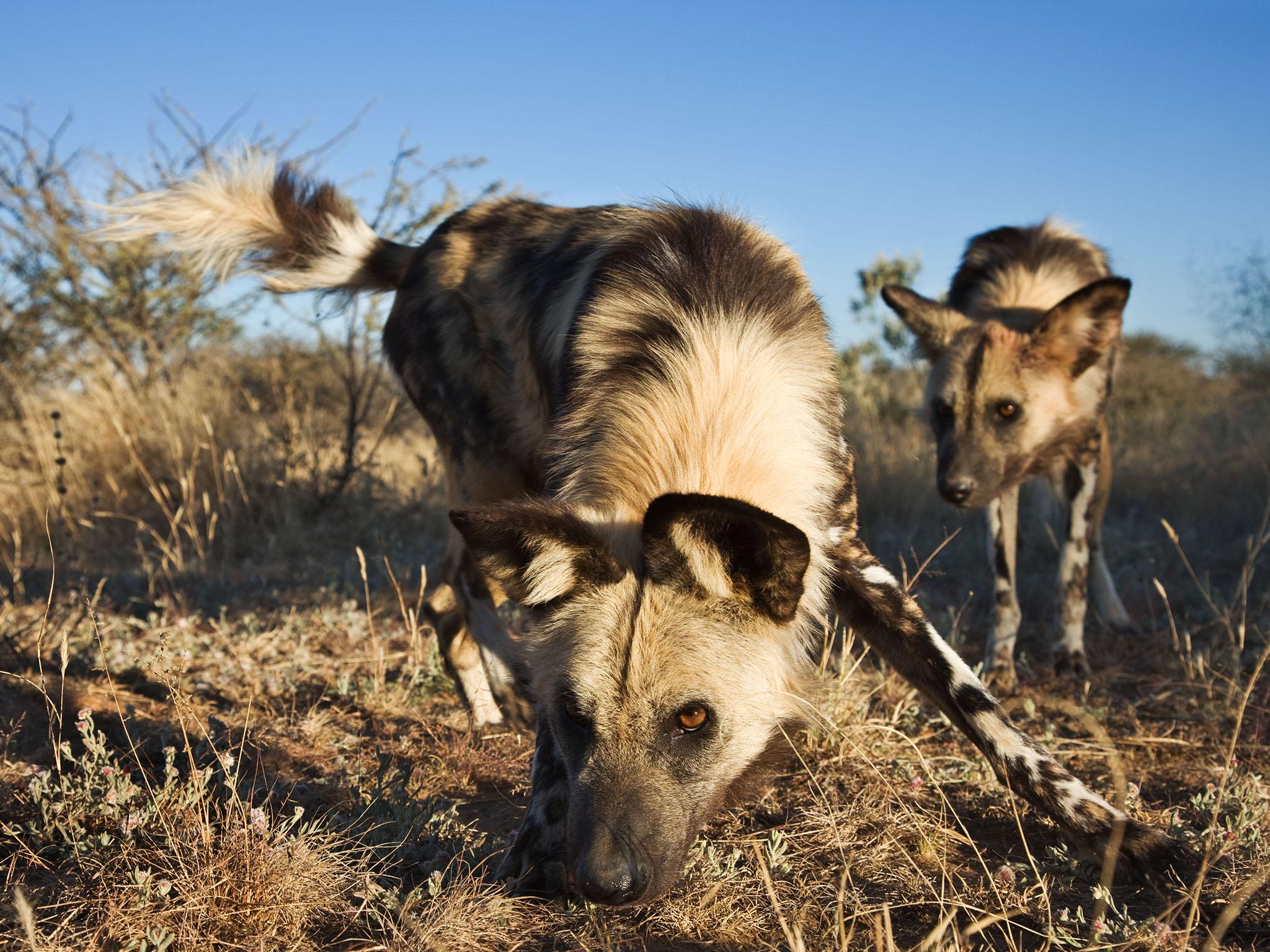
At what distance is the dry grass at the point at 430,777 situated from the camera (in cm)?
193

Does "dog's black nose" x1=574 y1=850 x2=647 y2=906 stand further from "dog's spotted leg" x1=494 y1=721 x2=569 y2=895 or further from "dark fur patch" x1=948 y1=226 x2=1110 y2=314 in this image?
"dark fur patch" x1=948 y1=226 x2=1110 y2=314

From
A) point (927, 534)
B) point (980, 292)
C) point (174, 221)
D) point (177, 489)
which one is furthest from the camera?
point (177, 489)

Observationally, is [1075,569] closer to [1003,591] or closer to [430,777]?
[1003,591]

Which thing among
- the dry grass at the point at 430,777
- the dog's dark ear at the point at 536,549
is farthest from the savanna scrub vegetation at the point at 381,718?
the dog's dark ear at the point at 536,549

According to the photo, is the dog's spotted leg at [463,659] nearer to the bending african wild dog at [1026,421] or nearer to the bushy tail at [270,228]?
the bushy tail at [270,228]

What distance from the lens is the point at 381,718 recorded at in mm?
3359

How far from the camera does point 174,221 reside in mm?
3812

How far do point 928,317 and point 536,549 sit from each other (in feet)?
10.9

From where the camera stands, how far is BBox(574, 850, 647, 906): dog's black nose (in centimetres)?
194

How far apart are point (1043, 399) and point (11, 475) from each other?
6504 mm

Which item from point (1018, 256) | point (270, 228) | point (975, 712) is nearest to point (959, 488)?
point (1018, 256)

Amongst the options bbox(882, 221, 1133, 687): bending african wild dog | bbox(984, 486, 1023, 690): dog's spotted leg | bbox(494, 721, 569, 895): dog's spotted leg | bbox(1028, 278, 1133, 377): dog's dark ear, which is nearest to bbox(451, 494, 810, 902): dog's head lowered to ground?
bbox(494, 721, 569, 895): dog's spotted leg

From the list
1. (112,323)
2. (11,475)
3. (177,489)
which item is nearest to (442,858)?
(177,489)

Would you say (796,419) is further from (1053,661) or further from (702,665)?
(1053,661)
